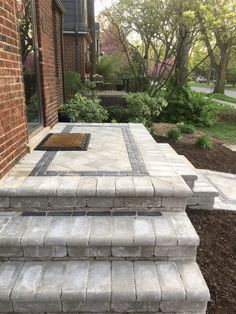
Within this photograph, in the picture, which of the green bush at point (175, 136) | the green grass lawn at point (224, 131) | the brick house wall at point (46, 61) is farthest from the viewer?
the green grass lawn at point (224, 131)

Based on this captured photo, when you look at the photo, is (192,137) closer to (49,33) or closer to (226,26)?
(226,26)

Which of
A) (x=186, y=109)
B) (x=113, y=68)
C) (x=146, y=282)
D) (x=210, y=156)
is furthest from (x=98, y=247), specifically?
(x=113, y=68)

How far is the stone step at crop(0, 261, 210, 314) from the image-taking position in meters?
2.00

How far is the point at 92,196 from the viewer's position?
2.65 meters

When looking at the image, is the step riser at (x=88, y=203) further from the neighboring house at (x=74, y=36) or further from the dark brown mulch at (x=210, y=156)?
the neighboring house at (x=74, y=36)

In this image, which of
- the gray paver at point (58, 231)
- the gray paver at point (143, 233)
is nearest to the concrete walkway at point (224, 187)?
the gray paver at point (143, 233)

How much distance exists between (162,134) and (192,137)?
2.78 ft

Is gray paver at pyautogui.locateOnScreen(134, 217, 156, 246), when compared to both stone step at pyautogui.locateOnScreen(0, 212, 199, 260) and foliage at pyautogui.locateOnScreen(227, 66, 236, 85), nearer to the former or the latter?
stone step at pyautogui.locateOnScreen(0, 212, 199, 260)

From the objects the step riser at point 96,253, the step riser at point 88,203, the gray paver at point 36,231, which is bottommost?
the step riser at point 96,253

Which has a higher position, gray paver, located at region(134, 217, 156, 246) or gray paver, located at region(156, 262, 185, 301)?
gray paver, located at region(134, 217, 156, 246)

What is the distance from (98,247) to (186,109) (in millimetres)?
9334

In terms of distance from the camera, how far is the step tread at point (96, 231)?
229 cm

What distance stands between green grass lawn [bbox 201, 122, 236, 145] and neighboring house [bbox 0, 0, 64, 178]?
16.7 feet

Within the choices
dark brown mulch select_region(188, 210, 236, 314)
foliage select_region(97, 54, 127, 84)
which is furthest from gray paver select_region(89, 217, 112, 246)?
foliage select_region(97, 54, 127, 84)
